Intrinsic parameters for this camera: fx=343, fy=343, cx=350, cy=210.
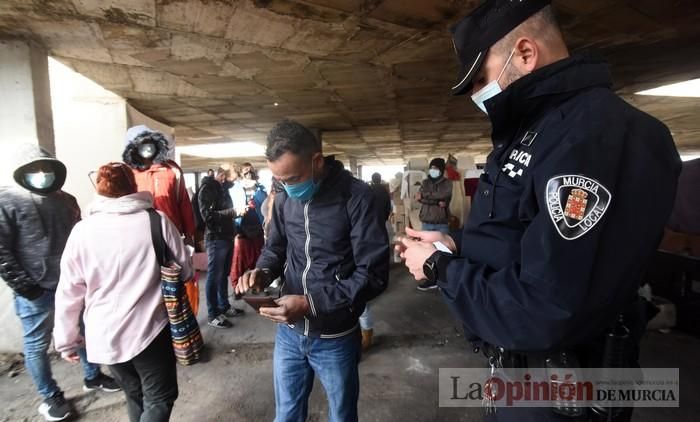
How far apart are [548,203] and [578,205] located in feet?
0.19

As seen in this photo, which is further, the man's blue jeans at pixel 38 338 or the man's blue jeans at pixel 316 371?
the man's blue jeans at pixel 38 338

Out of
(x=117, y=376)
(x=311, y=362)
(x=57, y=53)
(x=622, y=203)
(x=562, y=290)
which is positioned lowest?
(x=117, y=376)

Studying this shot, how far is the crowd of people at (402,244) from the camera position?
75cm

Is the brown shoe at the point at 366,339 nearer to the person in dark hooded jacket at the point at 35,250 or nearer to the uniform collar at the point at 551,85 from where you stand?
the person in dark hooded jacket at the point at 35,250

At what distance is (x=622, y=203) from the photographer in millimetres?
742

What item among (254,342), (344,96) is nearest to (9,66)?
Answer: (254,342)

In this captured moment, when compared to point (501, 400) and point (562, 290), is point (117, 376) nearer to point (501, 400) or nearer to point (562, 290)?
point (501, 400)

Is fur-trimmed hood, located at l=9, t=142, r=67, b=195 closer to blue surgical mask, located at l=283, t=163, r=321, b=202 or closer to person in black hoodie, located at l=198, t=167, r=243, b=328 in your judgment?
person in black hoodie, located at l=198, t=167, r=243, b=328

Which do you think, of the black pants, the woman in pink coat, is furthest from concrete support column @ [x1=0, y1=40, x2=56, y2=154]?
the black pants

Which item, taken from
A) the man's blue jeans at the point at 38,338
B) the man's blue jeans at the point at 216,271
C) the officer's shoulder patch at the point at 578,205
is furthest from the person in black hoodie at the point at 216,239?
the officer's shoulder patch at the point at 578,205

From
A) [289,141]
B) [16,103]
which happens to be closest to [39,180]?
[16,103]

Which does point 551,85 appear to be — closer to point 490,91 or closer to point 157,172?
point 490,91

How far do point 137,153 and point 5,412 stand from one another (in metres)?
2.31

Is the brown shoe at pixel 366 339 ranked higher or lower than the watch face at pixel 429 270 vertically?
lower
